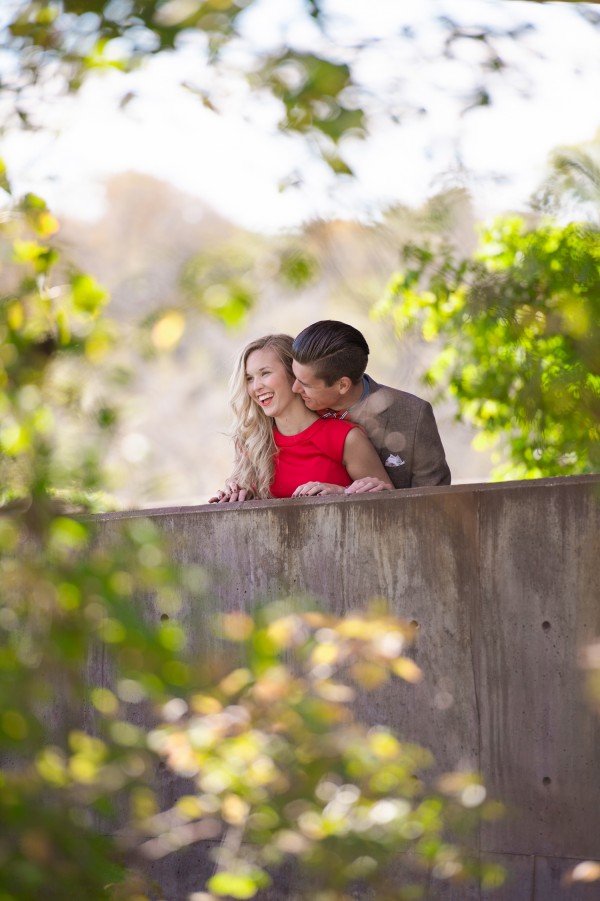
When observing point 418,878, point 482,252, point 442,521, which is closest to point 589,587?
point 442,521

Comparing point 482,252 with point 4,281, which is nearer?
point 4,281

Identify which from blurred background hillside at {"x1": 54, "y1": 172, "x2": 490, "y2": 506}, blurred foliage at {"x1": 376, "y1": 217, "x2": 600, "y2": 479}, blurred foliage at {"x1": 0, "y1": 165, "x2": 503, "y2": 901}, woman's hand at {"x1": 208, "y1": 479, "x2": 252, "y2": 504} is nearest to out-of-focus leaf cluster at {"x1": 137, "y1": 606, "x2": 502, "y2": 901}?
blurred foliage at {"x1": 0, "y1": 165, "x2": 503, "y2": 901}

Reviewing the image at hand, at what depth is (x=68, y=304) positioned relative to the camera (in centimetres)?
179

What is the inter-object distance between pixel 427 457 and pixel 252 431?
80cm

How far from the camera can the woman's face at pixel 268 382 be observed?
4.58 metres

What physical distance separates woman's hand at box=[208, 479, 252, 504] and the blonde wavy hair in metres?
0.02

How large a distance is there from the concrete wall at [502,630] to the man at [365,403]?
2.36ft

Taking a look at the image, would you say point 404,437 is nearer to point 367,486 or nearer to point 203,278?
point 367,486

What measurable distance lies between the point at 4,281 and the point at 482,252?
172 inches

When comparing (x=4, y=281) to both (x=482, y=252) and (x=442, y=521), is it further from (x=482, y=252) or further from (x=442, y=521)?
(x=482, y=252)

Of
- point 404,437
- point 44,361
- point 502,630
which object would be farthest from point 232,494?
point 44,361

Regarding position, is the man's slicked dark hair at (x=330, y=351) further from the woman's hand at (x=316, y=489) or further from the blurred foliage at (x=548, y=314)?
the blurred foliage at (x=548, y=314)

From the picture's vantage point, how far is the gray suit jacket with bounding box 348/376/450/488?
4.75 metres

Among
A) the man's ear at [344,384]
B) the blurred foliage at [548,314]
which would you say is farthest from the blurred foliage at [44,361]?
the man's ear at [344,384]
